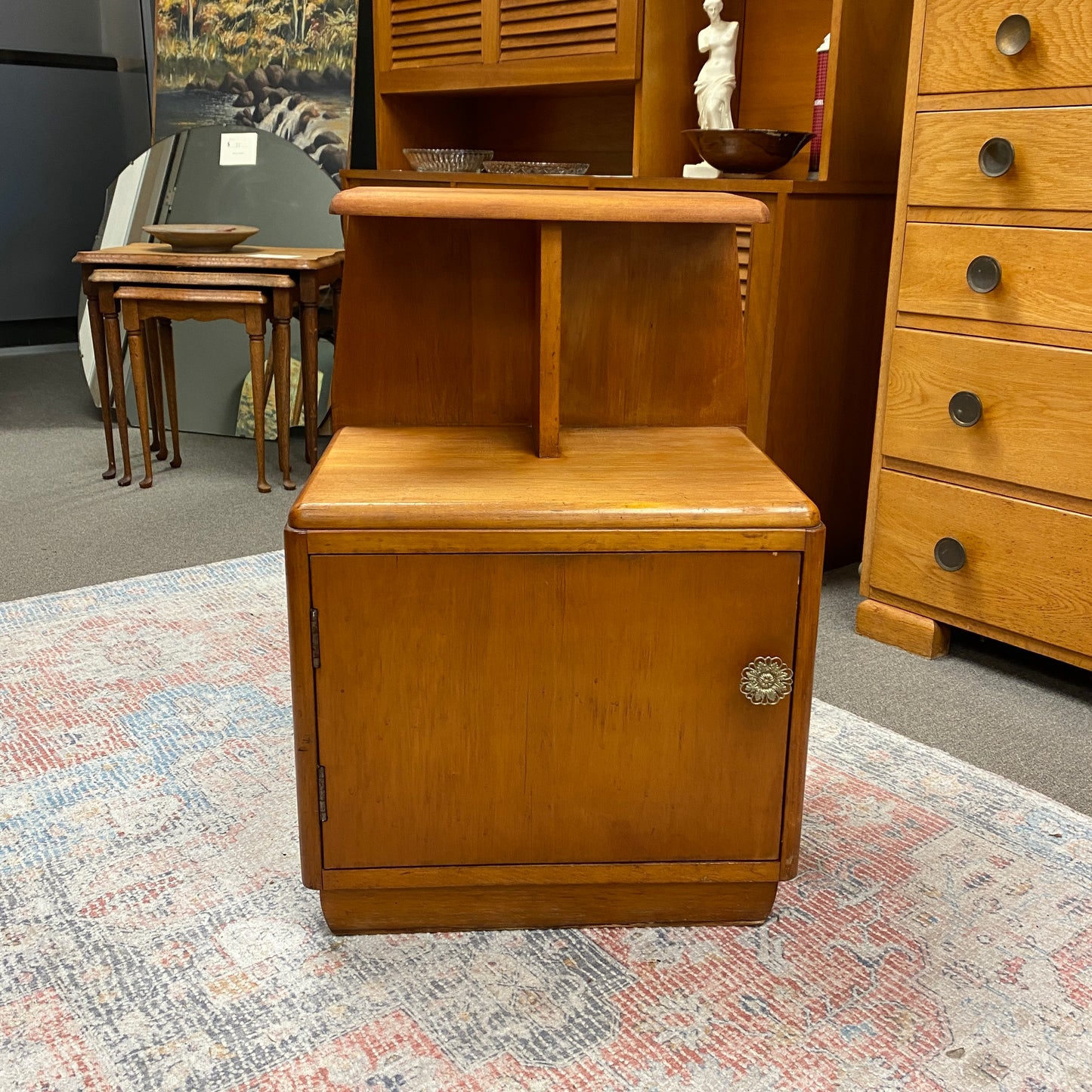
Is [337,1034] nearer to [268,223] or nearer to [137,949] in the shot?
[137,949]

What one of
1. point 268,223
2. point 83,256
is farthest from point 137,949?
point 268,223

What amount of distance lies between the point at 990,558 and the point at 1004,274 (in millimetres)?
447

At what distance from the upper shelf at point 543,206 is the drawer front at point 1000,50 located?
73cm

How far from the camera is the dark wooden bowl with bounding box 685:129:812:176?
6.88ft

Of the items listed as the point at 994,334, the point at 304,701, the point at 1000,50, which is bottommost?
the point at 304,701

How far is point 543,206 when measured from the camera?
113 centimetres

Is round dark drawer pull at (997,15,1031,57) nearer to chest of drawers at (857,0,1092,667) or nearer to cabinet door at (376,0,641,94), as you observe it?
chest of drawers at (857,0,1092,667)

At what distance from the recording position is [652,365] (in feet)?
4.35

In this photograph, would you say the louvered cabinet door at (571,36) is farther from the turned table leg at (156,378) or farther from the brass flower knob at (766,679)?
the brass flower knob at (766,679)

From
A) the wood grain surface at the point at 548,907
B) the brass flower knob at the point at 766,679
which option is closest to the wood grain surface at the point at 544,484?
the brass flower knob at the point at 766,679

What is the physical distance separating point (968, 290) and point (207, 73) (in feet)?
8.85

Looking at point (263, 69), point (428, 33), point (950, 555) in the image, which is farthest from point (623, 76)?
point (263, 69)

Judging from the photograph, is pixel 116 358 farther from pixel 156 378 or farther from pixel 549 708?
pixel 549 708

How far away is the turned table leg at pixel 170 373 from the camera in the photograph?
2.99 metres
